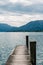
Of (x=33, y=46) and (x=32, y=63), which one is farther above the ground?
(x=33, y=46)

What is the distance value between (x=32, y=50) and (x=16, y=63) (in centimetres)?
173

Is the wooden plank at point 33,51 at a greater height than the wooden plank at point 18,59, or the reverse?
the wooden plank at point 33,51

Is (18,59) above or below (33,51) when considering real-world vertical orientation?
below

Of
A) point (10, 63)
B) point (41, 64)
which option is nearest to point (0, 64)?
point (41, 64)

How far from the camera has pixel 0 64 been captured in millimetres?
28828

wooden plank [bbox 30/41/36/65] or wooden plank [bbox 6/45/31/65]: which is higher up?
wooden plank [bbox 30/41/36/65]

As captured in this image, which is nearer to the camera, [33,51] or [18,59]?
[33,51]

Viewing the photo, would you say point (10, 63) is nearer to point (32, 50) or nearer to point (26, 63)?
point (26, 63)

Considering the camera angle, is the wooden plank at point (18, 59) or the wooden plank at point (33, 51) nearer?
the wooden plank at point (33, 51)

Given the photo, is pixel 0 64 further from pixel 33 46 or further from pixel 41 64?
pixel 33 46

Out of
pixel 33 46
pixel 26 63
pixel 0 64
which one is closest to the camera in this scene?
pixel 33 46

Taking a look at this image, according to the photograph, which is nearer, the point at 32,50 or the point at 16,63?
the point at 32,50

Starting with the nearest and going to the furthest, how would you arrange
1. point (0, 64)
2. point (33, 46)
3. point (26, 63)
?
1. point (33, 46)
2. point (26, 63)
3. point (0, 64)

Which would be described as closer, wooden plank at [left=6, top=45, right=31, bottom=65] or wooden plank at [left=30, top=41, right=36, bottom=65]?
wooden plank at [left=30, top=41, right=36, bottom=65]
